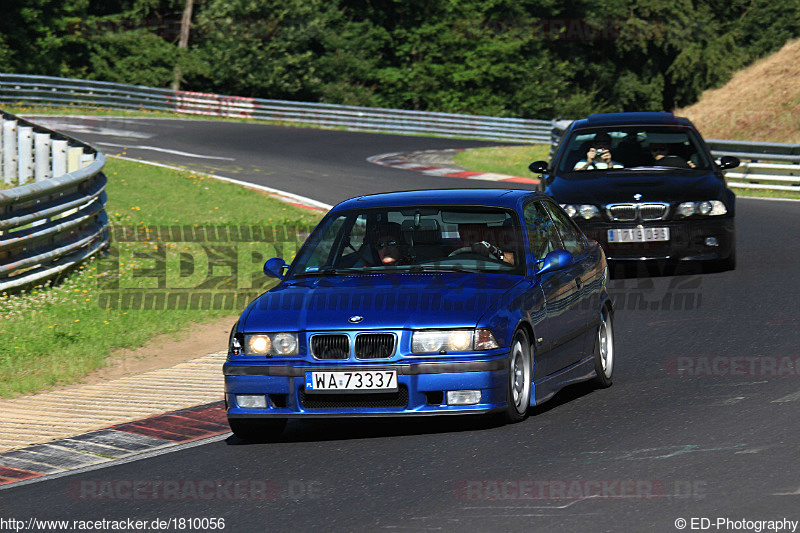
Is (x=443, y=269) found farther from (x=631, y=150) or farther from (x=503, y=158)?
(x=503, y=158)

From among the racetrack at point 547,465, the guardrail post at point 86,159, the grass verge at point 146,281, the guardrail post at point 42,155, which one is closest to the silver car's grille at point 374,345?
the racetrack at point 547,465

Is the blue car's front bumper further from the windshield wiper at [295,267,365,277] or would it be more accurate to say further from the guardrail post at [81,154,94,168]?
the guardrail post at [81,154,94,168]

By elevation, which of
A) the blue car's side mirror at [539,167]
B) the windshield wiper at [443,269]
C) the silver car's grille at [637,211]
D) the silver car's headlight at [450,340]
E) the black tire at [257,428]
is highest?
the windshield wiper at [443,269]

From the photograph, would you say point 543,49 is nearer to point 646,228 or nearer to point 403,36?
point 403,36

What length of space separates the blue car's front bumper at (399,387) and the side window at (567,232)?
83.1 inches

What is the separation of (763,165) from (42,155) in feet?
45.1

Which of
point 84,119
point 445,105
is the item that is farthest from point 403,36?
point 84,119

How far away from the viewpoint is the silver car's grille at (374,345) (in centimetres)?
733

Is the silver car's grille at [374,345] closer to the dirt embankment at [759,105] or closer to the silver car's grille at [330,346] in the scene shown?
the silver car's grille at [330,346]

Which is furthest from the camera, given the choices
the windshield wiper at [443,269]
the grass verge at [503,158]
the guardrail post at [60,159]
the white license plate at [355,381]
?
the grass verge at [503,158]

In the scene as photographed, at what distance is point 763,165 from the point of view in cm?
2497

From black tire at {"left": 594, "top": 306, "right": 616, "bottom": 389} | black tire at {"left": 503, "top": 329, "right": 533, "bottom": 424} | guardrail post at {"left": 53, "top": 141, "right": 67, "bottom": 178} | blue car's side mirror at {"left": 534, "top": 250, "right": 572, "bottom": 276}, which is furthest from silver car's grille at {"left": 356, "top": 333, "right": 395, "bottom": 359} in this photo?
guardrail post at {"left": 53, "top": 141, "right": 67, "bottom": 178}

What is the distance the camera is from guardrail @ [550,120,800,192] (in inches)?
967

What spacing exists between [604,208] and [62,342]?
603 centimetres
